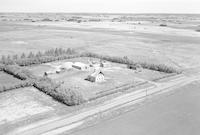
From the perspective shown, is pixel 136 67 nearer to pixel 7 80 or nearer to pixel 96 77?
pixel 96 77

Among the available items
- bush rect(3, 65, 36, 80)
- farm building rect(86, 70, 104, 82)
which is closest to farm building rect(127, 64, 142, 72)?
farm building rect(86, 70, 104, 82)

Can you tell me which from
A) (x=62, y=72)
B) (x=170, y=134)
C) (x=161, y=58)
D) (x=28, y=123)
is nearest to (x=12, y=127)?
(x=28, y=123)

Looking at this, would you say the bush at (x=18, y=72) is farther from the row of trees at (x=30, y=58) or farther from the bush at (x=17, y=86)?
the row of trees at (x=30, y=58)

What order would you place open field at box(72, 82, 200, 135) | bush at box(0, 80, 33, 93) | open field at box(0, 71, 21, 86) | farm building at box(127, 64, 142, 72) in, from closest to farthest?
open field at box(72, 82, 200, 135) → bush at box(0, 80, 33, 93) → open field at box(0, 71, 21, 86) → farm building at box(127, 64, 142, 72)

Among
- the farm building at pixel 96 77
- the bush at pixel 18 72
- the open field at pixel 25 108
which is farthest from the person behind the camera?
the bush at pixel 18 72

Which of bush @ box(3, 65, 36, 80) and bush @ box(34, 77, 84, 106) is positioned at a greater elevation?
bush @ box(3, 65, 36, 80)

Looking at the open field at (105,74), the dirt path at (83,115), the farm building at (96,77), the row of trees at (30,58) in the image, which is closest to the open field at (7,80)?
the open field at (105,74)

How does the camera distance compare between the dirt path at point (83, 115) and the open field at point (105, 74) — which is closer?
the dirt path at point (83, 115)

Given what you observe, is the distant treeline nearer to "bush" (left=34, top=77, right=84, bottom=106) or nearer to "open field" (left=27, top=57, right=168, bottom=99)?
"open field" (left=27, top=57, right=168, bottom=99)

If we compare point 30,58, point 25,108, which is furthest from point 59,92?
point 30,58

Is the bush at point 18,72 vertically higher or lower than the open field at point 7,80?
higher

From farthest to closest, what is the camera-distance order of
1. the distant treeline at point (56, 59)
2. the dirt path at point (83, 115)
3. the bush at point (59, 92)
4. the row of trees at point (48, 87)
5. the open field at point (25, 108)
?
the distant treeline at point (56, 59), the row of trees at point (48, 87), the bush at point (59, 92), the open field at point (25, 108), the dirt path at point (83, 115)
